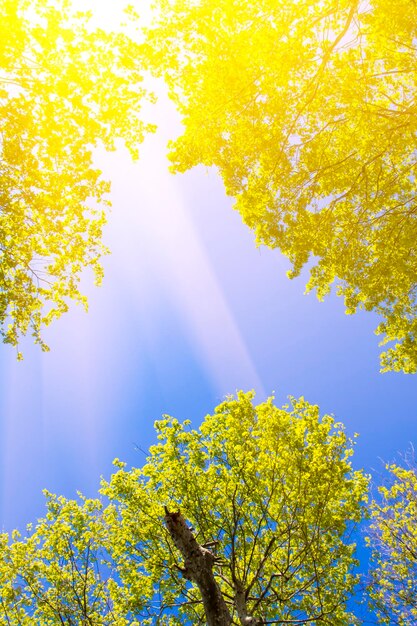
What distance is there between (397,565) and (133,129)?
20020 millimetres

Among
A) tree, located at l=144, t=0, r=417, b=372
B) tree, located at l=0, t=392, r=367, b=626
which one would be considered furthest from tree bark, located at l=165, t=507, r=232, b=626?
tree, located at l=144, t=0, r=417, b=372

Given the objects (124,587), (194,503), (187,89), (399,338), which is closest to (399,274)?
(399,338)

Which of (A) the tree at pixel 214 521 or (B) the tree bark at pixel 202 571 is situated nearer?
(B) the tree bark at pixel 202 571

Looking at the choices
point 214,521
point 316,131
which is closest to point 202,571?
point 214,521

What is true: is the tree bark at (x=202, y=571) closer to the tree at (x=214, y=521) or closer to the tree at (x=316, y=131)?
the tree at (x=214, y=521)

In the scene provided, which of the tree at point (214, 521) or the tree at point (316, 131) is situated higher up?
the tree at point (316, 131)

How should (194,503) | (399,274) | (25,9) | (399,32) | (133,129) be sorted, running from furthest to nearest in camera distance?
(399,274), (194,503), (133,129), (399,32), (25,9)

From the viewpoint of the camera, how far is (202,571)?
20.1 feet

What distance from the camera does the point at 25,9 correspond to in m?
7.20

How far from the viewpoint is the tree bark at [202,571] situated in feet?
19.1

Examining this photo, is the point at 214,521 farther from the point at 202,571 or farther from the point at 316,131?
the point at 316,131

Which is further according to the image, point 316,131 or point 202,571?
point 316,131

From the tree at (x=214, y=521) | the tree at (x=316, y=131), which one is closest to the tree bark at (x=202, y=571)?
the tree at (x=214, y=521)

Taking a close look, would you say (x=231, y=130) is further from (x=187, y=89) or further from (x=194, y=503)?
(x=194, y=503)
